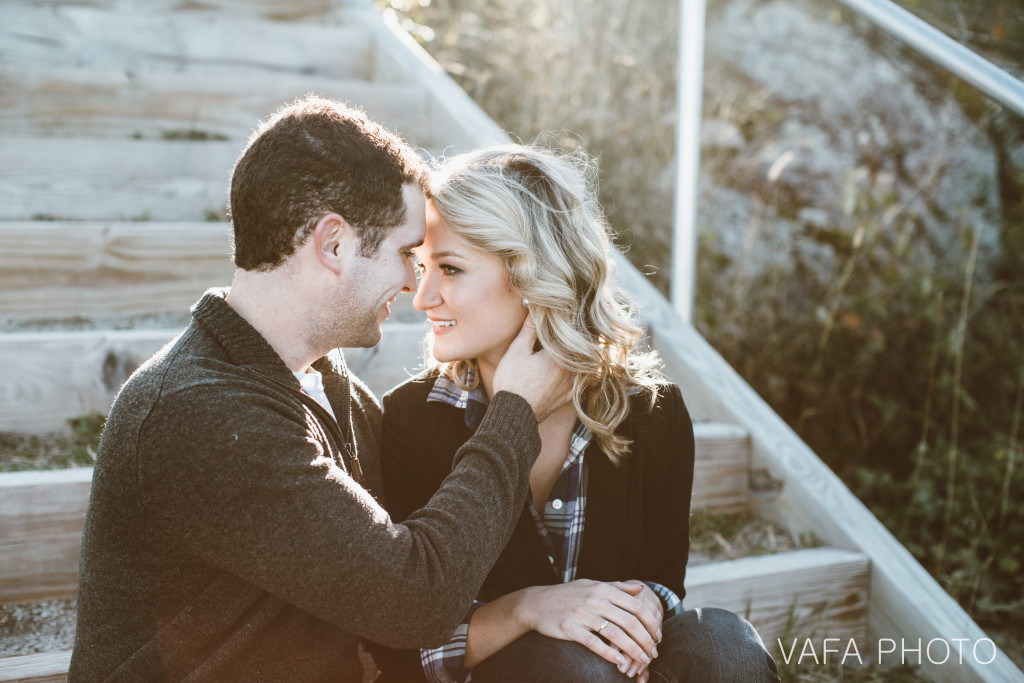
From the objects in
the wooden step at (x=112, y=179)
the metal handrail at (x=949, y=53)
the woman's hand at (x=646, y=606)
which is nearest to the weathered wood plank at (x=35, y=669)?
the woman's hand at (x=646, y=606)

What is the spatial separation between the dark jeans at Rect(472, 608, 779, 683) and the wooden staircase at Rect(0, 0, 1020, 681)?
1.20 ft

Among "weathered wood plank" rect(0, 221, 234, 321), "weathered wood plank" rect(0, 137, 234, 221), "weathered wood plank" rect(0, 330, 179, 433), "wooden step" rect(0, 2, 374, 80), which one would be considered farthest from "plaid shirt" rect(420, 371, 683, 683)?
"wooden step" rect(0, 2, 374, 80)

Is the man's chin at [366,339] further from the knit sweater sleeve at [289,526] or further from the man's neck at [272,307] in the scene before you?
the knit sweater sleeve at [289,526]

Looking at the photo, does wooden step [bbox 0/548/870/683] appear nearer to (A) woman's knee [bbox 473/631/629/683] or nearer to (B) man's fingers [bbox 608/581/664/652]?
(B) man's fingers [bbox 608/581/664/652]

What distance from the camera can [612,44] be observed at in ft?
11.8

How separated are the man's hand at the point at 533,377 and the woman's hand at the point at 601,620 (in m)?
0.30

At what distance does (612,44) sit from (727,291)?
1.36 m

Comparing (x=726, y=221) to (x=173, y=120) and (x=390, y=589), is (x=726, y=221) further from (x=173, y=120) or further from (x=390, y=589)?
(x=390, y=589)

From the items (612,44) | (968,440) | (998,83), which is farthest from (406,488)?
(612,44)

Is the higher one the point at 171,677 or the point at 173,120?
the point at 173,120

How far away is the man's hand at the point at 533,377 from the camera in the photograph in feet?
4.48

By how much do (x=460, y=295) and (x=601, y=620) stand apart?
0.65 meters

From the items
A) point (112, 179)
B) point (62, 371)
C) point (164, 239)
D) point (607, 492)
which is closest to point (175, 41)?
point (112, 179)

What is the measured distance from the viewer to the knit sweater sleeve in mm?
1023
